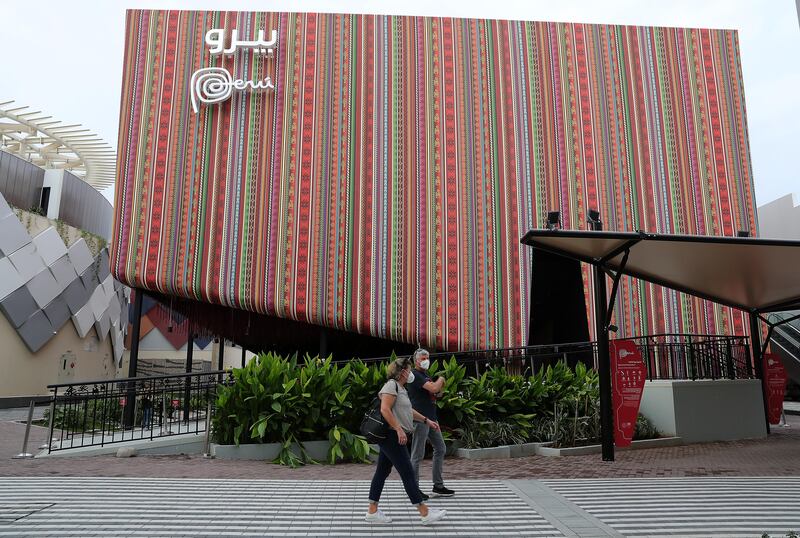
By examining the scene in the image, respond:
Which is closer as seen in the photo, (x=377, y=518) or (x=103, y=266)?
(x=377, y=518)

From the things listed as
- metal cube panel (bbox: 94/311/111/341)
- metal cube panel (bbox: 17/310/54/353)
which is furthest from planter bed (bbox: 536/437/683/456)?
metal cube panel (bbox: 94/311/111/341)

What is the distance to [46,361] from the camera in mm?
25359

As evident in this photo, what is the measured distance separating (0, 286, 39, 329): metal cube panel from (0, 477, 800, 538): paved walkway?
19197 mm

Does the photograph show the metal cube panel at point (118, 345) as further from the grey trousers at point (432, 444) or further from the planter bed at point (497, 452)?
the grey trousers at point (432, 444)

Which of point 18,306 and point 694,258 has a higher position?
point 18,306

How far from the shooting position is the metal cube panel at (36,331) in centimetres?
2411

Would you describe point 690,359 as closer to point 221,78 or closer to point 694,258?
A: point 694,258

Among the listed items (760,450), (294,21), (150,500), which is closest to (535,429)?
(760,450)

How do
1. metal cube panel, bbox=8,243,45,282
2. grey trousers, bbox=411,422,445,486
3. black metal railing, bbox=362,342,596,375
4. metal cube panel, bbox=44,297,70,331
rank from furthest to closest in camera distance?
metal cube panel, bbox=44,297,70,331 < metal cube panel, bbox=8,243,45,282 < black metal railing, bbox=362,342,596,375 < grey trousers, bbox=411,422,445,486

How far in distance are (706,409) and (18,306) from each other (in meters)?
23.4

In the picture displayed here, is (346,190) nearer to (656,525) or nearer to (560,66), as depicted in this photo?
(560,66)

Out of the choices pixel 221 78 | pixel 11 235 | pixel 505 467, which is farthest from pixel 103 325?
pixel 505 467

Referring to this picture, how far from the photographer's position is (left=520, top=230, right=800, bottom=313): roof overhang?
8.01 m

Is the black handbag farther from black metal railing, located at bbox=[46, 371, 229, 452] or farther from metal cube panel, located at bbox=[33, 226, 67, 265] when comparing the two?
metal cube panel, located at bbox=[33, 226, 67, 265]
